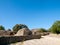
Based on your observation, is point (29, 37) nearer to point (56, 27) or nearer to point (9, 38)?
point (9, 38)

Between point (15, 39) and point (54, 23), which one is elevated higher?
point (54, 23)

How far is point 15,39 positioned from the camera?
19.7m

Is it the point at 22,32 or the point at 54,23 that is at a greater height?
the point at 54,23

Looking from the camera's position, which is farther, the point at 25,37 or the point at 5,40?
the point at 25,37

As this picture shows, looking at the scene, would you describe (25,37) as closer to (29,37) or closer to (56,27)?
(29,37)

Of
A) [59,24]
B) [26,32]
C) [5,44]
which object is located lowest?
[5,44]

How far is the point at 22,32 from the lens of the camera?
28.4m

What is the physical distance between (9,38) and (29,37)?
6.44 meters

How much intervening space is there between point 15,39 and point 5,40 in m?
2.26

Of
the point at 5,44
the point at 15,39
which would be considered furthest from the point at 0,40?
the point at 15,39

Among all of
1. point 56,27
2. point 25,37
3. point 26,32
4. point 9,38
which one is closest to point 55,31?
point 56,27

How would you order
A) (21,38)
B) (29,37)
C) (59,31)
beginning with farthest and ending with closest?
(59,31), (29,37), (21,38)

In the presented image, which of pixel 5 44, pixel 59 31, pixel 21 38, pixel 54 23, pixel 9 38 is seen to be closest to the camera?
pixel 5 44

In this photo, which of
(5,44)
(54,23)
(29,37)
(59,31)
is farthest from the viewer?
(54,23)
